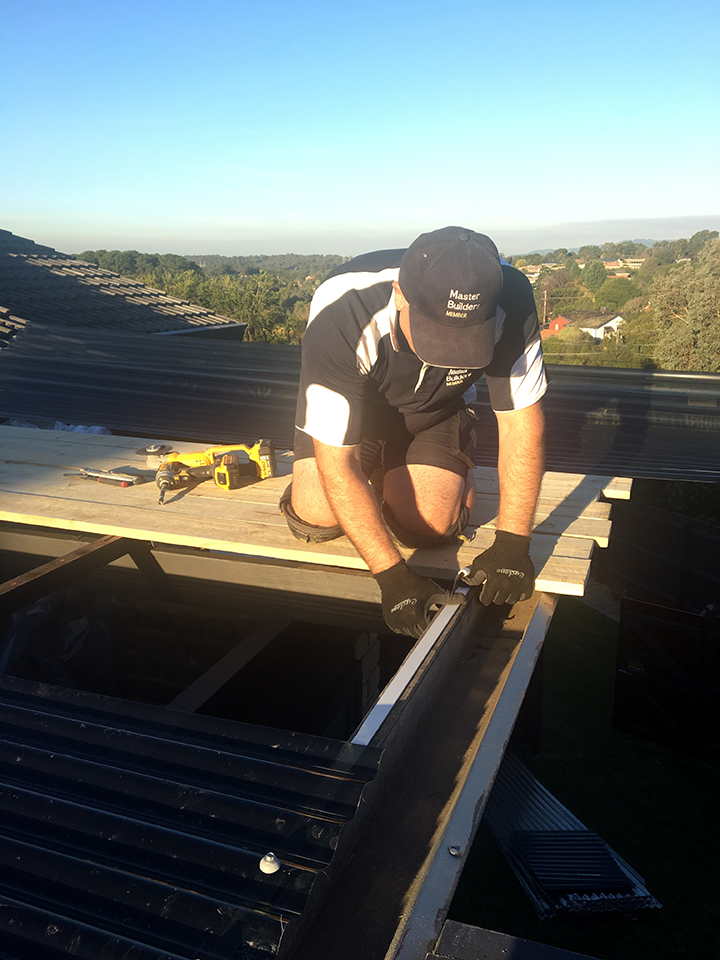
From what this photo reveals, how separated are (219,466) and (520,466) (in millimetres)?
1398

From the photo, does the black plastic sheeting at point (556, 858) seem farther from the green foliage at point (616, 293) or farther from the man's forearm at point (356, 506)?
the green foliage at point (616, 293)

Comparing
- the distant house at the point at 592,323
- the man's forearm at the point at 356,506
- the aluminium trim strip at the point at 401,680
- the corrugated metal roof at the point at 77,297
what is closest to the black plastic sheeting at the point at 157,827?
the aluminium trim strip at the point at 401,680

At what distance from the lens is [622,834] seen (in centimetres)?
489

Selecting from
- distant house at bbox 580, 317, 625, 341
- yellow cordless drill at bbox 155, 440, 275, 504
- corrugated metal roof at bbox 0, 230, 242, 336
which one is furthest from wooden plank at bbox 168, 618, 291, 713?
distant house at bbox 580, 317, 625, 341

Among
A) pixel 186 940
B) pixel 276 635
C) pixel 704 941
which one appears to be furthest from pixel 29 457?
pixel 704 941

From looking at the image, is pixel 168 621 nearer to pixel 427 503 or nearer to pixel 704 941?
pixel 427 503

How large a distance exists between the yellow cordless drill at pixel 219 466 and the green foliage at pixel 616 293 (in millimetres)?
59866

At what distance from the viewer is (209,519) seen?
272 cm

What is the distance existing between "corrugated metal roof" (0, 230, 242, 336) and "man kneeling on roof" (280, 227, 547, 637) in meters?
6.10

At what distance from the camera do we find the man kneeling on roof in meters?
1.96

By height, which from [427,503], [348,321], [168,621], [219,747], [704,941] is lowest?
[704,941]

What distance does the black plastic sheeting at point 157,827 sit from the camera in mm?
1020

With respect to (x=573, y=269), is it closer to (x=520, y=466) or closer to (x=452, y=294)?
(x=520, y=466)

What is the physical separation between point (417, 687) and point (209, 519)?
4.68ft
